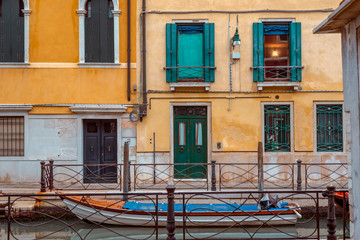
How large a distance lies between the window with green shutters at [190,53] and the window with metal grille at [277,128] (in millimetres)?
2291

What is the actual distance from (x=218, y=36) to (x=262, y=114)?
9.93 ft

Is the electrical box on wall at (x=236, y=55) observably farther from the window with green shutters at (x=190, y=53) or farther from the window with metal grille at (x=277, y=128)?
the window with metal grille at (x=277, y=128)

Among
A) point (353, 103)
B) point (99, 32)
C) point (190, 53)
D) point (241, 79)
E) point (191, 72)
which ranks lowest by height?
point (353, 103)

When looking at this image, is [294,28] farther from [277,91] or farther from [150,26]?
[150,26]

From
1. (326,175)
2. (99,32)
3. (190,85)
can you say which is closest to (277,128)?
(326,175)

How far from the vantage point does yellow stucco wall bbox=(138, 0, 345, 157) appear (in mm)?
14125

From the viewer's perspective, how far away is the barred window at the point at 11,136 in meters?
14.1

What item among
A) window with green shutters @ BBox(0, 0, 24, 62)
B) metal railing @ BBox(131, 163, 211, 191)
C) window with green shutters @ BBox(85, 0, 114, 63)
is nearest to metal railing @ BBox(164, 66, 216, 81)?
window with green shutters @ BBox(85, 0, 114, 63)

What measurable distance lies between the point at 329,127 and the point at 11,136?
10696mm

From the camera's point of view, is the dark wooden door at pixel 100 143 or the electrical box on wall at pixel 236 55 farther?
the dark wooden door at pixel 100 143

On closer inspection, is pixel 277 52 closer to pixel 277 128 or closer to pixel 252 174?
pixel 277 128

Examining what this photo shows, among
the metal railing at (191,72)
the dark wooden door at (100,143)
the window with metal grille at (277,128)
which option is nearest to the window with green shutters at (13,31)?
the dark wooden door at (100,143)

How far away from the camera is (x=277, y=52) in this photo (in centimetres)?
1445

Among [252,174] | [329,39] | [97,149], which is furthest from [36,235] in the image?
[329,39]
